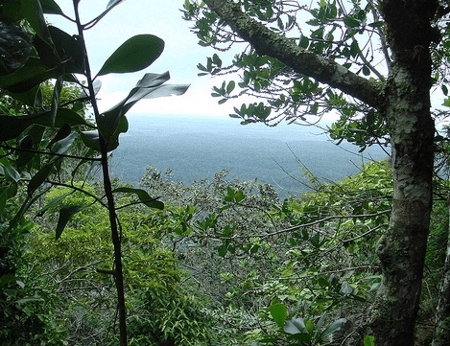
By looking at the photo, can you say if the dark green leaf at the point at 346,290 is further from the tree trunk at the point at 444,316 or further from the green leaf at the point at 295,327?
the green leaf at the point at 295,327

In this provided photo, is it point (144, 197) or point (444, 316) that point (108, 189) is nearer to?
point (144, 197)

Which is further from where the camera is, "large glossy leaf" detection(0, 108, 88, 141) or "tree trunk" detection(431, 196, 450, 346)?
"tree trunk" detection(431, 196, 450, 346)

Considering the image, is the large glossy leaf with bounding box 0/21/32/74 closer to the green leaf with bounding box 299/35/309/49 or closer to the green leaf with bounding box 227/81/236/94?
the green leaf with bounding box 299/35/309/49

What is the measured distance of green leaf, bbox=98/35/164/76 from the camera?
39 cm

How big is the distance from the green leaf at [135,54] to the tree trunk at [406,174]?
0.60m

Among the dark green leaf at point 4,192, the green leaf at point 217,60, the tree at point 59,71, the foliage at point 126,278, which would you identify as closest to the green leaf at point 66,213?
the tree at point 59,71

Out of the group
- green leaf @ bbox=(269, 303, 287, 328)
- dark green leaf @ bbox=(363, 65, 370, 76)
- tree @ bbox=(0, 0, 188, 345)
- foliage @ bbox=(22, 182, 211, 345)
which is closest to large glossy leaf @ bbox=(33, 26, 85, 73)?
tree @ bbox=(0, 0, 188, 345)

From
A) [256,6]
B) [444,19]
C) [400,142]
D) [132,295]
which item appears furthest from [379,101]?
[132,295]

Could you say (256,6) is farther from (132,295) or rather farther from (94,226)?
(132,295)

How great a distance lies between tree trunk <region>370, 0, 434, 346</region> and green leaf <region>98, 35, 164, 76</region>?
0.60 metres

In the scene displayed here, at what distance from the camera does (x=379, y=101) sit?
0.89m

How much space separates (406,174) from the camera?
2.71ft

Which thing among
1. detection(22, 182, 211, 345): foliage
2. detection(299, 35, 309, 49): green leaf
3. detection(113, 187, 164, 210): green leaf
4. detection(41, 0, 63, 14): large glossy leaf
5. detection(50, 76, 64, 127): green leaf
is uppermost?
detection(299, 35, 309, 49): green leaf

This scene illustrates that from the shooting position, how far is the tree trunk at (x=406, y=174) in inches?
31.3
